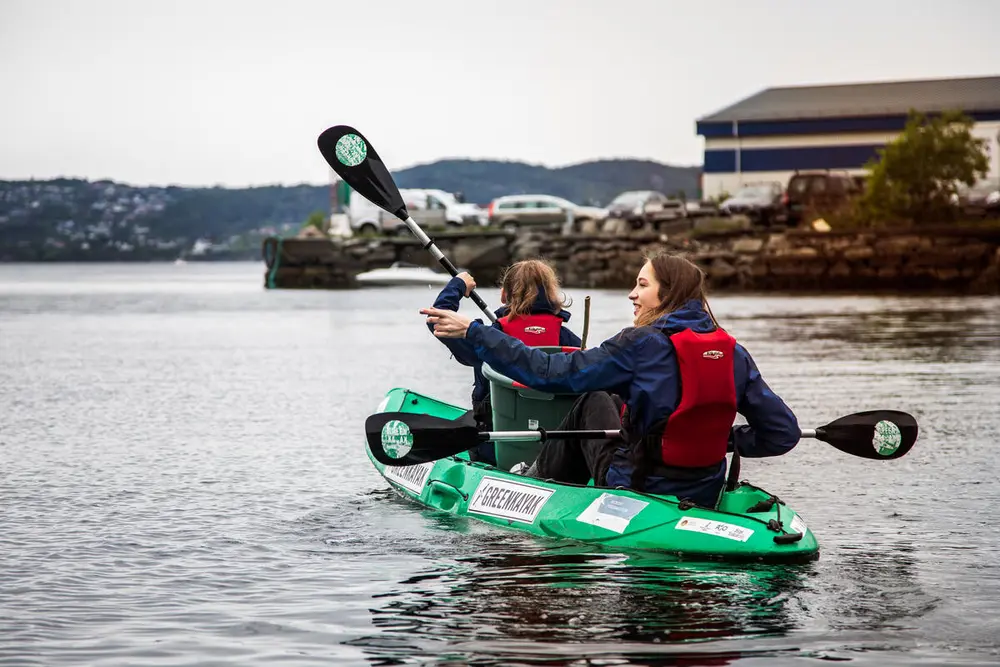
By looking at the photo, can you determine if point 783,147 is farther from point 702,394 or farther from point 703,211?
point 702,394

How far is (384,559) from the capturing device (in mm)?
7672

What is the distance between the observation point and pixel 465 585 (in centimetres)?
700

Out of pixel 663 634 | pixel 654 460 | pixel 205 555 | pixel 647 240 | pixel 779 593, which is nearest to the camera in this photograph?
pixel 663 634

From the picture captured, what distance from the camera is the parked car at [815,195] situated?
173ft

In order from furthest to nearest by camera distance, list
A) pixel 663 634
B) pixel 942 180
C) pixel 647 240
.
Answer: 1. pixel 647 240
2. pixel 942 180
3. pixel 663 634

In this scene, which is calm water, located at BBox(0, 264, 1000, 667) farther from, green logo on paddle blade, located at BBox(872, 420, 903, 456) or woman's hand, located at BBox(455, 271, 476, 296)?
woman's hand, located at BBox(455, 271, 476, 296)

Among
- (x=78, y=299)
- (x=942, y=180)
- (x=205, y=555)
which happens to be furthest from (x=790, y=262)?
(x=205, y=555)

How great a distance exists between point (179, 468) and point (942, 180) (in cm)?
4079

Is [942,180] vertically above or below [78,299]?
above

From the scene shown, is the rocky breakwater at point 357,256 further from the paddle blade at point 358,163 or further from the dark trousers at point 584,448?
the dark trousers at point 584,448

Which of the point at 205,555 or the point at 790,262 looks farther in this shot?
the point at 790,262

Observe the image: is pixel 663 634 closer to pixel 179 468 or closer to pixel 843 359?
pixel 179 468

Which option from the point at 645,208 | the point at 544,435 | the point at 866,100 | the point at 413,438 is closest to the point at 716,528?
the point at 544,435

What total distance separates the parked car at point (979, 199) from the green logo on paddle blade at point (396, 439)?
141 ft
